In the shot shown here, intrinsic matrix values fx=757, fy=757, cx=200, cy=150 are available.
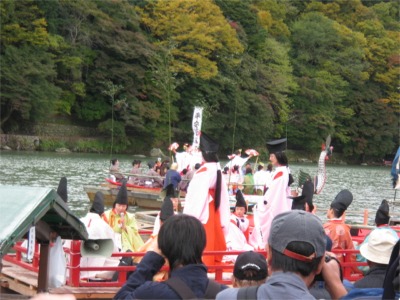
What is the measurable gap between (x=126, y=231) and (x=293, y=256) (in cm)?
534

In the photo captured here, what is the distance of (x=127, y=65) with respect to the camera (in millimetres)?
46469

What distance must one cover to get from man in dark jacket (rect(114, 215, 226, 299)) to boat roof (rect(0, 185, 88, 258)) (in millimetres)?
994

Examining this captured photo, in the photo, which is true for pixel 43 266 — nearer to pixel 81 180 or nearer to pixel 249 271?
pixel 249 271

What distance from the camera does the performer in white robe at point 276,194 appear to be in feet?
26.6

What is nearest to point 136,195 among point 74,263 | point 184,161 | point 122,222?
point 184,161

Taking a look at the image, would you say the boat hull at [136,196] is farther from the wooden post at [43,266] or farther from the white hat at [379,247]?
the white hat at [379,247]

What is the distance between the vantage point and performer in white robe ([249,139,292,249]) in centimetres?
810

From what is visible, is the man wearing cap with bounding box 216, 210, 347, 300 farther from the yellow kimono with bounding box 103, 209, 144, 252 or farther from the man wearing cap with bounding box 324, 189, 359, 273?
the yellow kimono with bounding box 103, 209, 144, 252

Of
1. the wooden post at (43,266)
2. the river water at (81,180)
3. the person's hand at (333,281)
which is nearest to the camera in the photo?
the person's hand at (333,281)

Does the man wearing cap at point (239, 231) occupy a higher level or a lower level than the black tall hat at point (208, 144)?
lower

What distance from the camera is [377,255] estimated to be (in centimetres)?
382

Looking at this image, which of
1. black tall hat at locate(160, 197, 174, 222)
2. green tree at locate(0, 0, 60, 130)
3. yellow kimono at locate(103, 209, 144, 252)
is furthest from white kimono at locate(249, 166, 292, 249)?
green tree at locate(0, 0, 60, 130)

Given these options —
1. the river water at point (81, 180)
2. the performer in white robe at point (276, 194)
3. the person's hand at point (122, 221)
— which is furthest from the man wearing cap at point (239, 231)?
the river water at point (81, 180)

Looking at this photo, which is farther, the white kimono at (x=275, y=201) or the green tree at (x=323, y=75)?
the green tree at (x=323, y=75)
